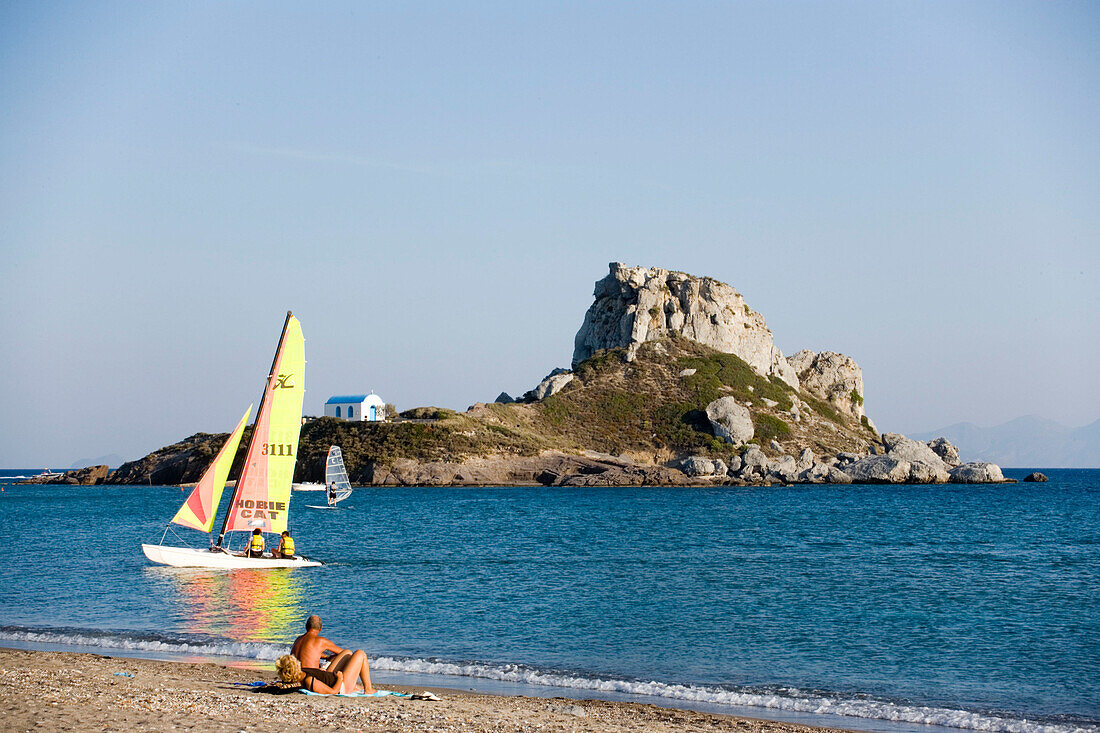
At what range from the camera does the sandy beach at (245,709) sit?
12062 mm

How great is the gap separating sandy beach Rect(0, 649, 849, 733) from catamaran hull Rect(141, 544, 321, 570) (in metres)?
15.0

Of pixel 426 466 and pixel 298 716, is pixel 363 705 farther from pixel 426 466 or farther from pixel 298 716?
pixel 426 466

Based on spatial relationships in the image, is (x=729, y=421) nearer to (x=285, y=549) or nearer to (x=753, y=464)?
(x=753, y=464)

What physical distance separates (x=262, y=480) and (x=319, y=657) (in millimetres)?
19491

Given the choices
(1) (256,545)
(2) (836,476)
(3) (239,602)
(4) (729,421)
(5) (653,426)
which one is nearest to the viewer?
(3) (239,602)

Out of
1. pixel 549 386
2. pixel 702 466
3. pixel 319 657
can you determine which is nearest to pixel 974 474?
pixel 702 466

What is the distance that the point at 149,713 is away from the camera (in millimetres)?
12461

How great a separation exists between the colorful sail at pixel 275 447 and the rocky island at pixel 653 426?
74.5 m

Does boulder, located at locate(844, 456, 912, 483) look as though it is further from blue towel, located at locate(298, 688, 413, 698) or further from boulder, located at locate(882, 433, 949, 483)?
blue towel, located at locate(298, 688, 413, 698)

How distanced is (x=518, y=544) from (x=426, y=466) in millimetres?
66800

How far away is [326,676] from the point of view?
14.6 metres

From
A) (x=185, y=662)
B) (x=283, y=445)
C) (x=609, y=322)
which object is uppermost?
(x=609, y=322)

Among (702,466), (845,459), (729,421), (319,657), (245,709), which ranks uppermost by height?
(729,421)

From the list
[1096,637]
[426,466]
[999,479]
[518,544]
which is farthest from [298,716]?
[999,479]
